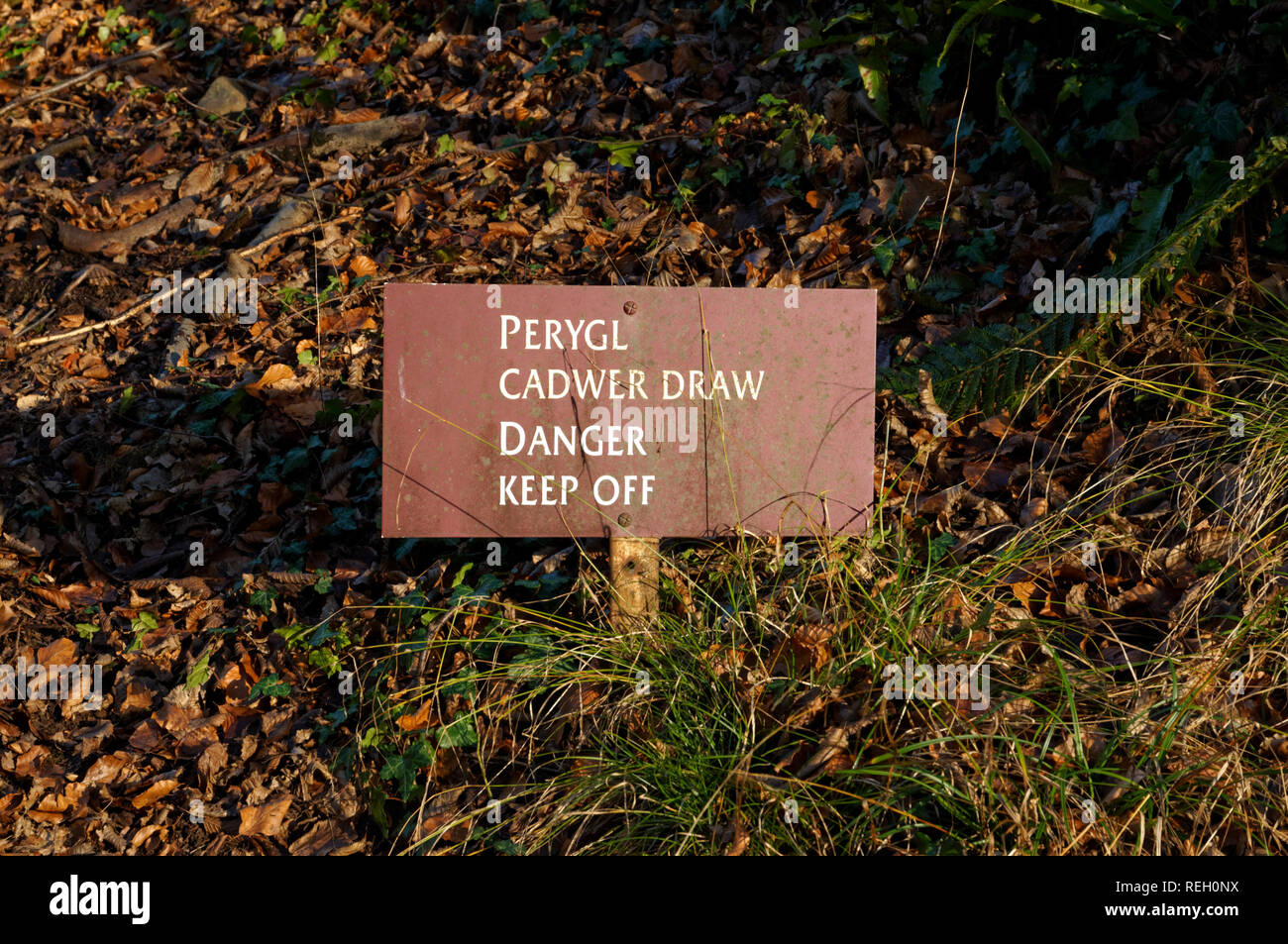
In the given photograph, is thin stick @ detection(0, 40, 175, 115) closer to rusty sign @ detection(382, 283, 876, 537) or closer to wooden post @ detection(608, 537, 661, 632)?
rusty sign @ detection(382, 283, 876, 537)

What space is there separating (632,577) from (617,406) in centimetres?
52

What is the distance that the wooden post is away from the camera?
283 centimetres

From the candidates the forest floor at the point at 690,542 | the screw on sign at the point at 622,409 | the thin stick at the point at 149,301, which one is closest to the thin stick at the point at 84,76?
the forest floor at the point at 690,542

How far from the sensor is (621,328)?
2727 mm

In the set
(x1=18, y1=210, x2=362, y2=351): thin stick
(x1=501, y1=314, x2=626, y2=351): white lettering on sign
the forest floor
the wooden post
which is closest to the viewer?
the forest floor

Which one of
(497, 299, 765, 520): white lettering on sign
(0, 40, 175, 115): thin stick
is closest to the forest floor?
(497, 299, 765, 520): white lettering on sign

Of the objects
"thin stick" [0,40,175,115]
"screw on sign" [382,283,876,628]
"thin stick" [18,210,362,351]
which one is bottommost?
"screw on sign" [382,283,876,628]

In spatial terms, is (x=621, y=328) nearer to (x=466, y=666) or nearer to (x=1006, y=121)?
(x=466, y=666)

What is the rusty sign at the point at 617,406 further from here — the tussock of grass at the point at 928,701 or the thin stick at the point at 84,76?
the thin stick at the point at 84,76

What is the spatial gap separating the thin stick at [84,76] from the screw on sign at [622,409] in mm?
5309

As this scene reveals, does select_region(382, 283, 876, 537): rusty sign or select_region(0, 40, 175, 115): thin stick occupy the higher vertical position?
select_region(0, 40, 175, 115): thin stick

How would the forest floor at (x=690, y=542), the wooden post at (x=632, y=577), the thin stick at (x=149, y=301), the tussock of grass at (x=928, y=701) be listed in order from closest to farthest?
the tussock of grass at (x=928, y=701) < the forest floor at (x=690, y=542) < the wooden post at (x=632, y=577) < the thin stick at (x=149, y=301)

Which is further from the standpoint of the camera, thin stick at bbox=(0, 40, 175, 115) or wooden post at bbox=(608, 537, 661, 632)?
thin stick at bbox=(0, 40, 175, 115)

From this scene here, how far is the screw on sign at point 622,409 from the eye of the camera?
2.71 metres
